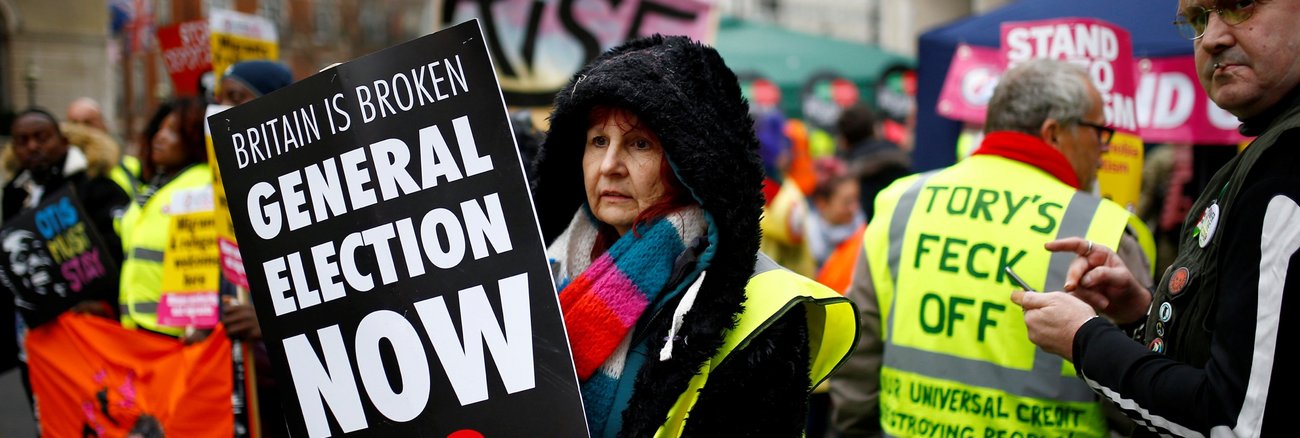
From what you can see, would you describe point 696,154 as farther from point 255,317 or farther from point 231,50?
point 231,50

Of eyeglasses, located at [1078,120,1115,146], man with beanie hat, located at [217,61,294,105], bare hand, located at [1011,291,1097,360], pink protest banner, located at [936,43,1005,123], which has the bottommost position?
bare hand, located at [1011,291,1097,360]

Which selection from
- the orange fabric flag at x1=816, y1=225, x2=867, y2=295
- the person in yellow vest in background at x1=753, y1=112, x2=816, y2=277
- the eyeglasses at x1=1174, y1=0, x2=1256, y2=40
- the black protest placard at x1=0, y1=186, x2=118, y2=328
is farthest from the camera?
the person in yellow vest in background at x1=753, y1=112, x2=816, y2=277

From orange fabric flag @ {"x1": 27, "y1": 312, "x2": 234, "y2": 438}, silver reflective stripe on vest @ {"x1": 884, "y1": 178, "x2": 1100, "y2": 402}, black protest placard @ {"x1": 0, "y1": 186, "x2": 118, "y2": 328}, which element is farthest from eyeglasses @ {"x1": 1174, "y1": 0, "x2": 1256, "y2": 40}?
black protest placard @ {"x1": 0, "y1": 186, "x2": 118, "y2": 328}

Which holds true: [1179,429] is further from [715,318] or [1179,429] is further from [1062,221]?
[1062,221]

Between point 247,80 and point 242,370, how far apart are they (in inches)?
46.2

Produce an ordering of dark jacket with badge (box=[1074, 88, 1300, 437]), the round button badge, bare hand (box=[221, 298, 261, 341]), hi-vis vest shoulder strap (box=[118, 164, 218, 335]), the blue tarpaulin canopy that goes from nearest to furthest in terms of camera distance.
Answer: dark jacket with badge (box=[1074, 88, 1300, 437]) → the round button badge → bare hand (box=[221, 298, 261, 341]) → hi-vis vest shoulder strap (box=[118, 164, 218, 335]) → the blue tarpaulin canopy

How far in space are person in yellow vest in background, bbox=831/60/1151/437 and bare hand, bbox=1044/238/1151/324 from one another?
551 millimetres

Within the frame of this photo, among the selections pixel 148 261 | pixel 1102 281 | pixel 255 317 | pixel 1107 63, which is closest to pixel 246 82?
pixel 148 261

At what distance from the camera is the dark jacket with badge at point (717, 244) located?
6.44 feet

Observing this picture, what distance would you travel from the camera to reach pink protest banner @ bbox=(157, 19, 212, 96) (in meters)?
5.96

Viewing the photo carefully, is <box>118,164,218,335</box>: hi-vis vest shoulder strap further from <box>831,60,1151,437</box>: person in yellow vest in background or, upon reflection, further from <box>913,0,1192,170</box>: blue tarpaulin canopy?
<box>913,0,1192,170</box>: blue tarpaulin canopy

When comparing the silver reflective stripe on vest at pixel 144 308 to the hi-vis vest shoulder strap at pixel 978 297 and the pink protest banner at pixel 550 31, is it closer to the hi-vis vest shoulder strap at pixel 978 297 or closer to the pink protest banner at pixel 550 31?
the pink protest banner at pixel 550 31

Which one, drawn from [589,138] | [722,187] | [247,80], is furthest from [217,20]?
[722,187]

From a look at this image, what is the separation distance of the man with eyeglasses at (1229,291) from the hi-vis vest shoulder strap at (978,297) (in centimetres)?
87
